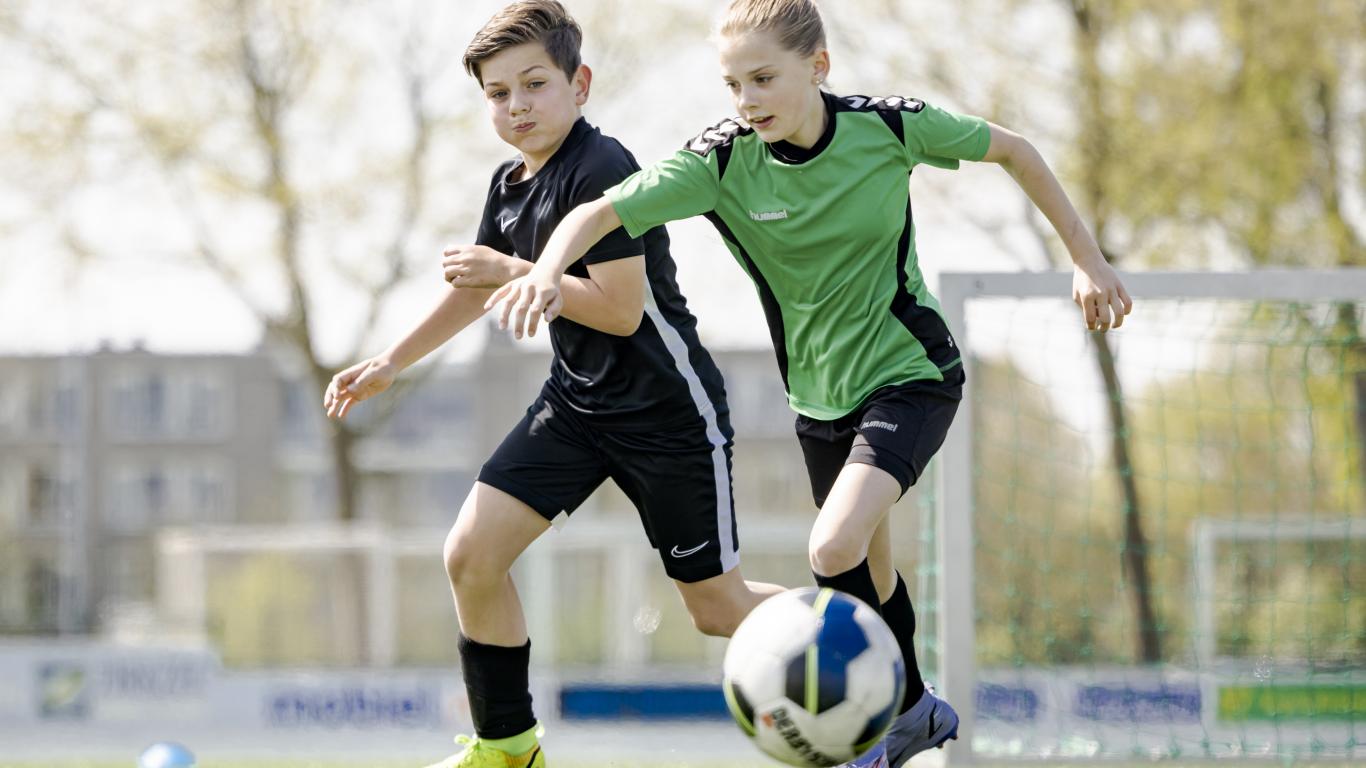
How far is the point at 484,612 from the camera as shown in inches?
170

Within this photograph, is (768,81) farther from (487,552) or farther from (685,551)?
(487,552)

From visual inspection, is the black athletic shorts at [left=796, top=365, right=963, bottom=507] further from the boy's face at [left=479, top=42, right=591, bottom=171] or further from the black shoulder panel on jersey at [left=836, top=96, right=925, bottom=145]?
the boy's face at [left=479, top=42, right=591, bottom=171]

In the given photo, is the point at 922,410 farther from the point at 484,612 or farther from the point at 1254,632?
the point at 1254,632

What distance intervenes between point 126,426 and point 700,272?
41.6 meters

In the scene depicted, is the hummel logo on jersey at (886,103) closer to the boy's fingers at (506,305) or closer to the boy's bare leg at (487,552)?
the boy's fingers at (506,305)

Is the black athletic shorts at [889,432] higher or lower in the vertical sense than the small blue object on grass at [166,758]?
higher

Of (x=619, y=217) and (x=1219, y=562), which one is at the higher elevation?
(x=619, y=217)

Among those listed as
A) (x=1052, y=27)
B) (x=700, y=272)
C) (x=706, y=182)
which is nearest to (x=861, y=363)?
(x=706, y=182)

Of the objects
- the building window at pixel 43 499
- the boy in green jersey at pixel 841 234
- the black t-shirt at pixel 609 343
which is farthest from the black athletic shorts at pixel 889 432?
the building window at pixel 43 499

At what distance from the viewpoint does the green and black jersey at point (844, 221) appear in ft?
13.5

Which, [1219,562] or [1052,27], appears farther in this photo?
[1219,562]

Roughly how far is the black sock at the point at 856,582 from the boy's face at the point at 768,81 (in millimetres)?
1109

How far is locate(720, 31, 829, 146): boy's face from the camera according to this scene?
3918 millimetres

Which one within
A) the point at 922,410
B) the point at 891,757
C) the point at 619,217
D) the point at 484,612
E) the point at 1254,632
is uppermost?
the point at 619,217
